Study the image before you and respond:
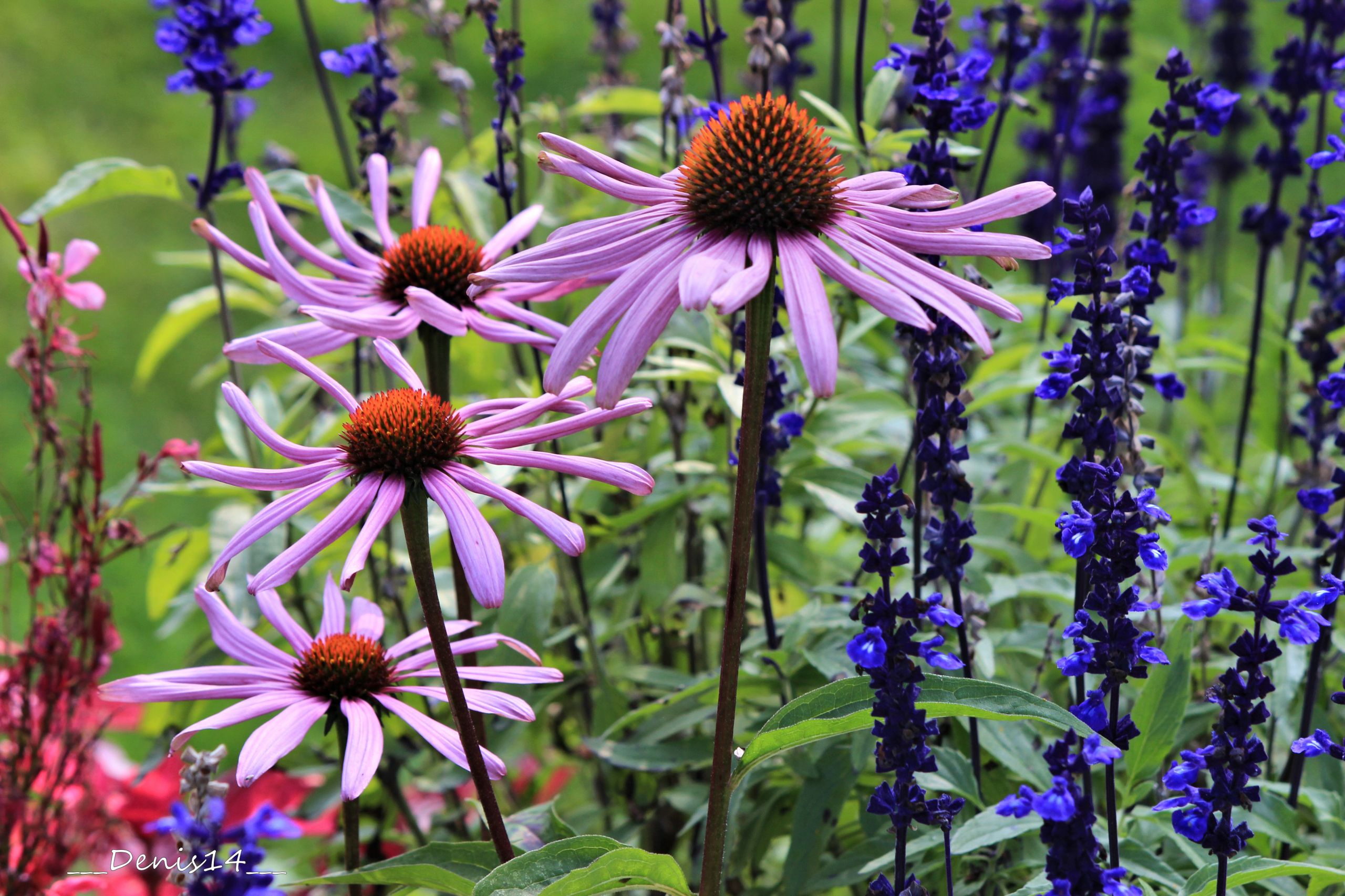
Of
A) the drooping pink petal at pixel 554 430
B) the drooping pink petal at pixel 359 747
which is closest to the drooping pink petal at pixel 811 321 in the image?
the drooping pink petal at pixel 554 430

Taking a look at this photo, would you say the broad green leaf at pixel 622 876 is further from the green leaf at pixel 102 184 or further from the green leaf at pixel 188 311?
the green leaf at pixel 188 311

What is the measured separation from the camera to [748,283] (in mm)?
899

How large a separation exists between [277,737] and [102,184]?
1033 mm

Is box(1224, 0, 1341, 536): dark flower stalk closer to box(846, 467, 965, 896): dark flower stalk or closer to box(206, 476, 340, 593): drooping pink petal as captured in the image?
box(846, 467, 965, 896): dark flower stalk

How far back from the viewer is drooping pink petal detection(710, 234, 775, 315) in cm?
85

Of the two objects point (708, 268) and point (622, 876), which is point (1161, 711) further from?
point (708, 268)

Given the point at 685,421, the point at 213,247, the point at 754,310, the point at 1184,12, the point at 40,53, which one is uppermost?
the point at 40,53

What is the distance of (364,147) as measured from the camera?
1939 millimetres

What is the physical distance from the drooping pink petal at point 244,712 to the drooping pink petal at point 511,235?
0.58 m

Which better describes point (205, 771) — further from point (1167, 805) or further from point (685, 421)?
point (685, 421)

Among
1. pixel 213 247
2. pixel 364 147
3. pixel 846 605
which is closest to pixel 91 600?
pixel 213 247

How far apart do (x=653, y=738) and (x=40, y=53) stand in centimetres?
593

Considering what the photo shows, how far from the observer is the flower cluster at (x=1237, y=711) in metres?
1.09

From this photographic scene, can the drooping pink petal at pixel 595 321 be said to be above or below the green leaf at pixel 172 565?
above
